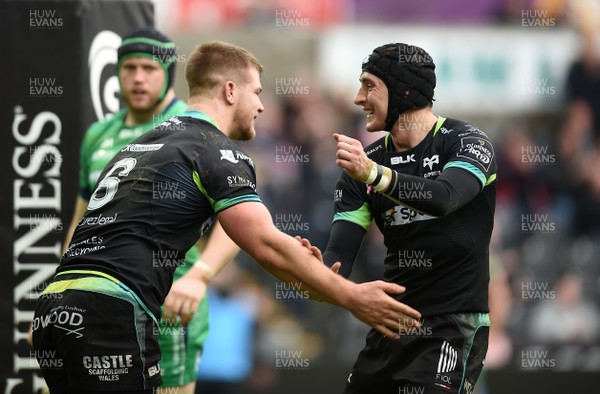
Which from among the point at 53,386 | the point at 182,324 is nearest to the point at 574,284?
the point at 182,324

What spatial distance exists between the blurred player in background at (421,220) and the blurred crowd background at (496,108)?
5290 mm

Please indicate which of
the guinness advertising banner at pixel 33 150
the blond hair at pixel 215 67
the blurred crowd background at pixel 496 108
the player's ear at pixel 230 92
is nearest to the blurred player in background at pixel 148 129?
the guinness advertising banner at pixel 33 150

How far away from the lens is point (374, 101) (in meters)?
5.78

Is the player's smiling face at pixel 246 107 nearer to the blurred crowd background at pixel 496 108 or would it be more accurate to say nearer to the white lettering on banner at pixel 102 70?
the white lettering on banner at pixel 102 70

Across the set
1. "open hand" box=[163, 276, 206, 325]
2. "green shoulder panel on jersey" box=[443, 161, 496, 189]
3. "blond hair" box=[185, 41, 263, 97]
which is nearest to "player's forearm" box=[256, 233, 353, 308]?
"green shoulder panel on jersey" box=[443, 161, 496, 189]

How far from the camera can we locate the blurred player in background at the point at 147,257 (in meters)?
4.75

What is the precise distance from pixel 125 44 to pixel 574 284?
636cm

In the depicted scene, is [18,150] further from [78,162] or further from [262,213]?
[262,213]

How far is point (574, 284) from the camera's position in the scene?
11406mm

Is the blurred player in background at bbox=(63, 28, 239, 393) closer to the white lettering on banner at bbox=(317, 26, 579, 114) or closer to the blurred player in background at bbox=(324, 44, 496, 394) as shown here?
the blurred player in background at bbox=(324, 44, 496, 394)

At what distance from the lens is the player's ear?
539 centimetres

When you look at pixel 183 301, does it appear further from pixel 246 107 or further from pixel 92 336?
pixel 92 336

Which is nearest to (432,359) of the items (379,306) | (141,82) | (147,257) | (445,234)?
(379,306)

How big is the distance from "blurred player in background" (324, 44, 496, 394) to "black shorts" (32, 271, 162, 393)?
4.29 ft
